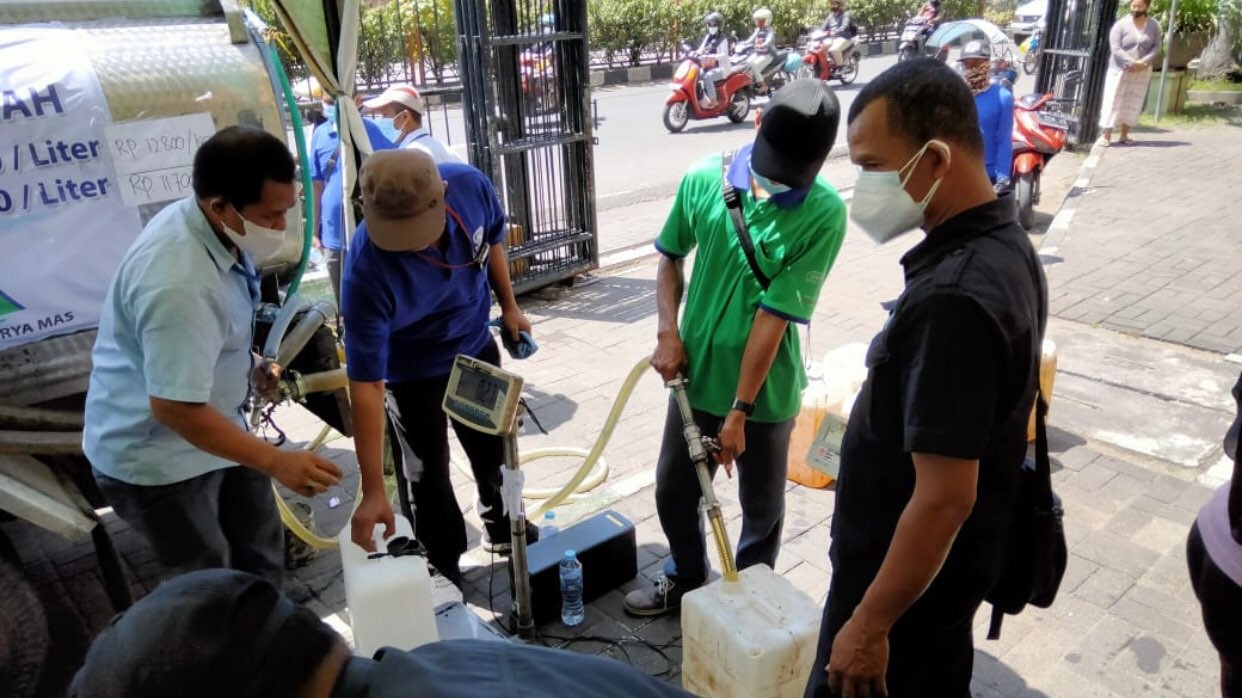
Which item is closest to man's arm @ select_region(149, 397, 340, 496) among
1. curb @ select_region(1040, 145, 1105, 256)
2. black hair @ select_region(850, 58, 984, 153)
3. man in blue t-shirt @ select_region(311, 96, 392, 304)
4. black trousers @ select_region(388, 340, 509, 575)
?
black trousers @ select_region(388, 340, 509, 575)

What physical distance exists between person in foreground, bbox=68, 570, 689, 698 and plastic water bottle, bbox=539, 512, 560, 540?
2.11 m

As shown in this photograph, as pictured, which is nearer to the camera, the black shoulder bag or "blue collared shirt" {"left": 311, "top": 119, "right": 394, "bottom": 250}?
the black shoulder bag

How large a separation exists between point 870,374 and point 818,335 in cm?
412

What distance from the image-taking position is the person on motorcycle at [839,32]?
59.6 ft

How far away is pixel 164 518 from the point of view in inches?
93.8

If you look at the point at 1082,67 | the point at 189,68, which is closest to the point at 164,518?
the point at 189,68

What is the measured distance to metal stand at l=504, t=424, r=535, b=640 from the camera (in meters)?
2.61

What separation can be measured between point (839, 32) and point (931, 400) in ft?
61.9

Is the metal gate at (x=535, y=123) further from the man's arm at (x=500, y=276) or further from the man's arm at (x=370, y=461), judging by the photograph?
the man's arm at (x=370, y=461)

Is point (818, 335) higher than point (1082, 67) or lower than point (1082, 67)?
lower

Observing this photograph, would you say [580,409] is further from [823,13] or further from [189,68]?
[823,13]

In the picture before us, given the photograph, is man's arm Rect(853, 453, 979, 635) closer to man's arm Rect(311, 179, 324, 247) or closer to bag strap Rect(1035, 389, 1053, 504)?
bag strap Rect(1035, 389, 1053, 504)

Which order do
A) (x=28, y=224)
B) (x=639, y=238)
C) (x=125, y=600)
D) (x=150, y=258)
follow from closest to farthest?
(x=150, y=258)
(x=28, y=224)
(x=125, y=600)
(x=639, y=238)

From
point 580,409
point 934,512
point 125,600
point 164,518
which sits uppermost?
point 934,512
